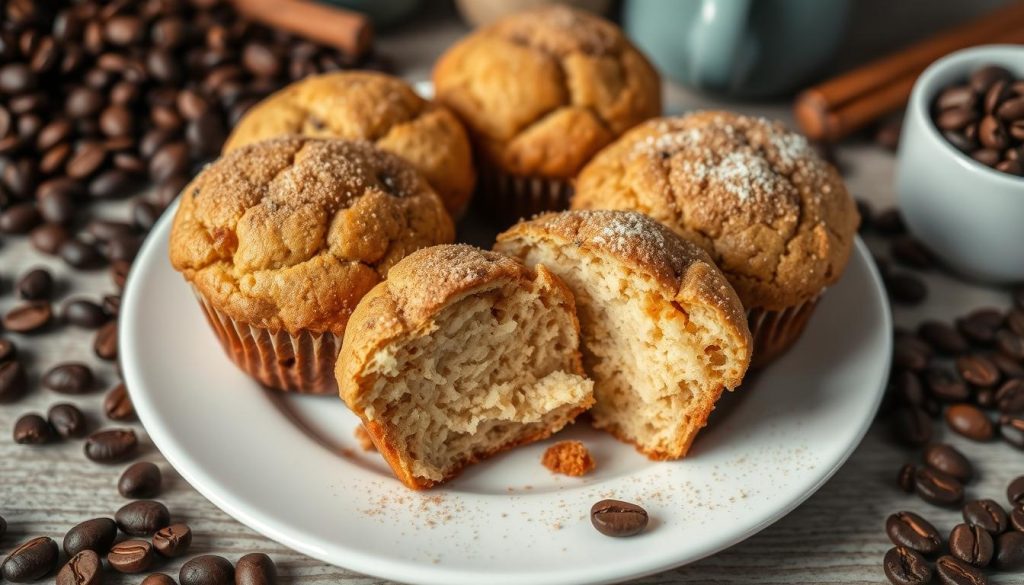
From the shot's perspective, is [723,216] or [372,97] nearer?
[723,216]

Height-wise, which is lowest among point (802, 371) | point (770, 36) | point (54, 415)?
point (54, 415)

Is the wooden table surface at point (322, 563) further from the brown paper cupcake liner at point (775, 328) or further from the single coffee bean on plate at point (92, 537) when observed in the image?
the brown paper cupcake liner at point (775, 328)

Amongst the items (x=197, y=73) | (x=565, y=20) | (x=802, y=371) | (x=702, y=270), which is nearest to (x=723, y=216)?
(x=702, y=270)

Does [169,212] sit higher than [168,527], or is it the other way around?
[169,212]

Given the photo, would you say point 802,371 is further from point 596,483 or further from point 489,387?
Answer: point 489,387

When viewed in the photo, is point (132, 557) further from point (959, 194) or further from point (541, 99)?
point (959, 194)
